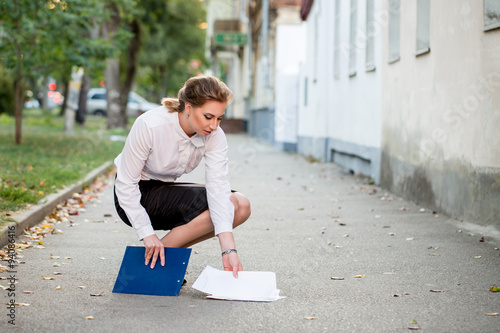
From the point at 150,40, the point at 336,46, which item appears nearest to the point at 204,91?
the point at 336,46

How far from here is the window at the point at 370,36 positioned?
488 inches

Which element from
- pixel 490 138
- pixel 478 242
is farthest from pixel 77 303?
pixel 490 138

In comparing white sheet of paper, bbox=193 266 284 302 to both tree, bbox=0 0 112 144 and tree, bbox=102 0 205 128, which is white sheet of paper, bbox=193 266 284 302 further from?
tree, bbox=0 0 112 144

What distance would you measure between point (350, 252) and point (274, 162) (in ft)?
35.9

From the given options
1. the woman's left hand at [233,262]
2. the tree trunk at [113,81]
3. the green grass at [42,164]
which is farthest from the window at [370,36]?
the tree trunk at [113,81]

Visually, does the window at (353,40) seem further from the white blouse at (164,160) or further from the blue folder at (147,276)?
the blue folder at (147,276)

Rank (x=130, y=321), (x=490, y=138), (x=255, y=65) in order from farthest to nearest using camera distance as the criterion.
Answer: (x=255, y=65)
(x=490, y=138)
(x=130, y=321)

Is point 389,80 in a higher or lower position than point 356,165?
higher

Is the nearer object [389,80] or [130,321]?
[130,321]

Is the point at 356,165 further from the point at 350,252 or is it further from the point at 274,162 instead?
the point at 350,252

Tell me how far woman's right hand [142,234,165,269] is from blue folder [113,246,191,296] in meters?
0.05

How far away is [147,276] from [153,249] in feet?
0.75

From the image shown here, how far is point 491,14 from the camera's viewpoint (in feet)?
23.0

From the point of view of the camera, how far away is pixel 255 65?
1283 inches
